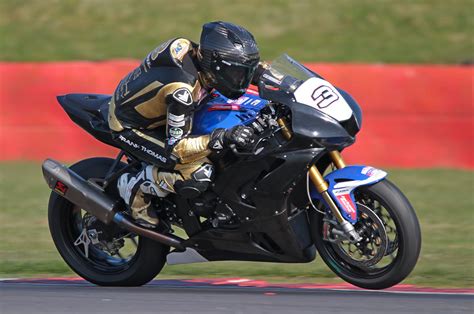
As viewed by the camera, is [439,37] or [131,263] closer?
[131,263]

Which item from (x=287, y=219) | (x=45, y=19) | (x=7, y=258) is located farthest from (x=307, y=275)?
(x=45, y=19)

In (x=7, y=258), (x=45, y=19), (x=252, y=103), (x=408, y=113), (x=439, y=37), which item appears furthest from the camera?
(x=45, y=19)

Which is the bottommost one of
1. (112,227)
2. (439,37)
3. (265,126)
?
(439,37)

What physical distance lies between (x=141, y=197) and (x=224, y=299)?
888mm

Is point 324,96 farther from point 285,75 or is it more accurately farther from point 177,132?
point 177,132

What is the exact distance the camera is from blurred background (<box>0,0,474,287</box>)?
296 inches

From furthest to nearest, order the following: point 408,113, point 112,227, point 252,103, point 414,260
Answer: point 408,113 < point 112,227 < point 252,103 < point 414,260

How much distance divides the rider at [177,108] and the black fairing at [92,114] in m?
0.16

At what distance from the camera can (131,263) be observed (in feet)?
19.7

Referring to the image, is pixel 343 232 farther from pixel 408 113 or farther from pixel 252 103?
pixel 408 113

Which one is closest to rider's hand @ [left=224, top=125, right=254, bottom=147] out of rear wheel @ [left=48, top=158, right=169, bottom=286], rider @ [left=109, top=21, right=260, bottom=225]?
rider @ [left=109, top=21, right=260, bottom=225]

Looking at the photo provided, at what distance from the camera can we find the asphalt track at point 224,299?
199 inches

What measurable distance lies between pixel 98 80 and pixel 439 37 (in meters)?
5.54

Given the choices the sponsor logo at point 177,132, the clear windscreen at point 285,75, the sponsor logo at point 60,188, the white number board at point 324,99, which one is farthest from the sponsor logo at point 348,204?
the sponsor logo at point 60,188
